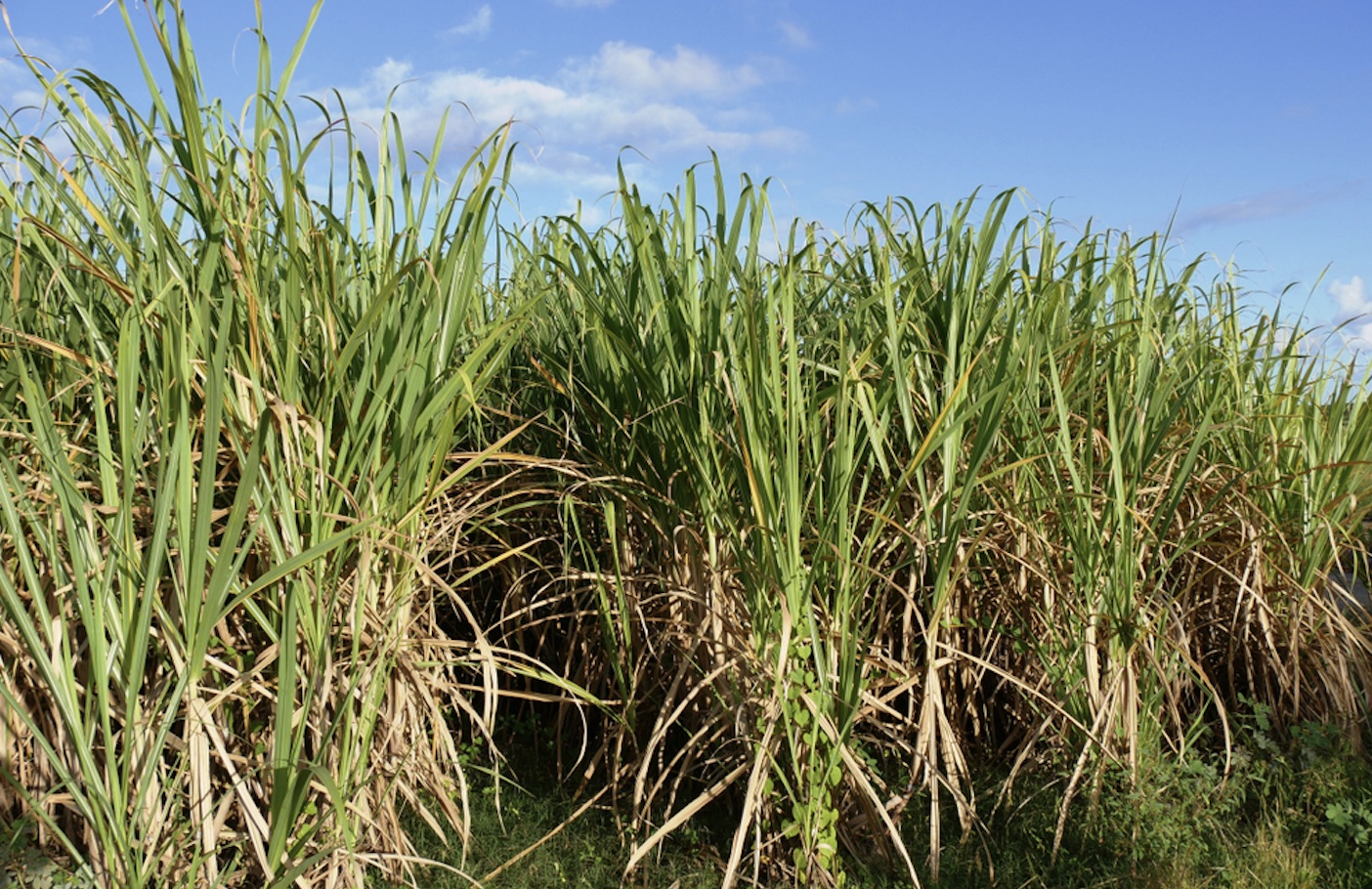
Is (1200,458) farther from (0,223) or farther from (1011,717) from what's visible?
(0,223)

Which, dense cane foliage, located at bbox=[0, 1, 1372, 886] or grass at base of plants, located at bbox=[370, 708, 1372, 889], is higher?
dense cane foliage, located at bbox=[0, 1, 1372, 886]

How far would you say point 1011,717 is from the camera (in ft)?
9.63

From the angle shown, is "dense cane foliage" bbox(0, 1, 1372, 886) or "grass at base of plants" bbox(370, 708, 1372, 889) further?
"grass at base of plants" bbox(370, 708, 1372, 889)

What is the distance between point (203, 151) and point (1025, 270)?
198cm

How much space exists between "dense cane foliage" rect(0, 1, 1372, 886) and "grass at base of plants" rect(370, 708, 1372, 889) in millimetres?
78

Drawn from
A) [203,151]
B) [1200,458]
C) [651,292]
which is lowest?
[1200,458]

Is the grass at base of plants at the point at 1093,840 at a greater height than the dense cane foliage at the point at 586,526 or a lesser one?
lesser

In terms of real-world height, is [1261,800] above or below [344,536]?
below

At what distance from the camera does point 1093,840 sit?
2.41m

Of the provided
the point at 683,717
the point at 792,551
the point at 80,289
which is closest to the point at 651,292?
the point at 792,551

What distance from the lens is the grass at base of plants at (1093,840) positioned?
2305mm

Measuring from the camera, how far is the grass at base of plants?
7.56 feet

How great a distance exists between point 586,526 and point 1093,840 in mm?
1446

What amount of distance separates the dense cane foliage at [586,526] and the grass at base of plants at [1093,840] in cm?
8
